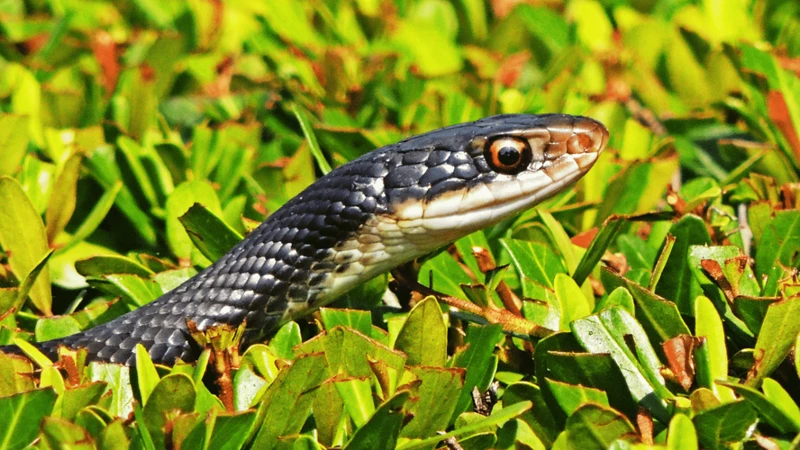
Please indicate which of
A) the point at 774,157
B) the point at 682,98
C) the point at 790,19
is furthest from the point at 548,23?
the point at 774,157

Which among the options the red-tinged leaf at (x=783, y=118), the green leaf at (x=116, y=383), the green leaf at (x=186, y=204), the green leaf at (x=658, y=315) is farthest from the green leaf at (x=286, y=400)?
the red-tinged leaf at (x=783, y=118)

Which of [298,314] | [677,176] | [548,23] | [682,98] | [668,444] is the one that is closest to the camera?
[668,444]

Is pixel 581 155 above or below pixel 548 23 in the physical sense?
below

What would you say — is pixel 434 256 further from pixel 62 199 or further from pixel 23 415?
pixel 23 415

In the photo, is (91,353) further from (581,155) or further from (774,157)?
(774,157)

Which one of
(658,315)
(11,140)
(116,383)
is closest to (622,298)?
(658,315)

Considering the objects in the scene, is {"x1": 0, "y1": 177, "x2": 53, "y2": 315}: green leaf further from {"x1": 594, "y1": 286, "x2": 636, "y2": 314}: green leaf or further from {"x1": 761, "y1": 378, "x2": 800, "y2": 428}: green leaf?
{"x1": 761, "y1": 378, "x2": 800, "y2": 428}: green leaf

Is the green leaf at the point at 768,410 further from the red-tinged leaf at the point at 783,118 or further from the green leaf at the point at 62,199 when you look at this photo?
the green leaf at the point at 62,199

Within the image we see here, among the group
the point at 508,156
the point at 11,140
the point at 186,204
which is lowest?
the point at 508,156
